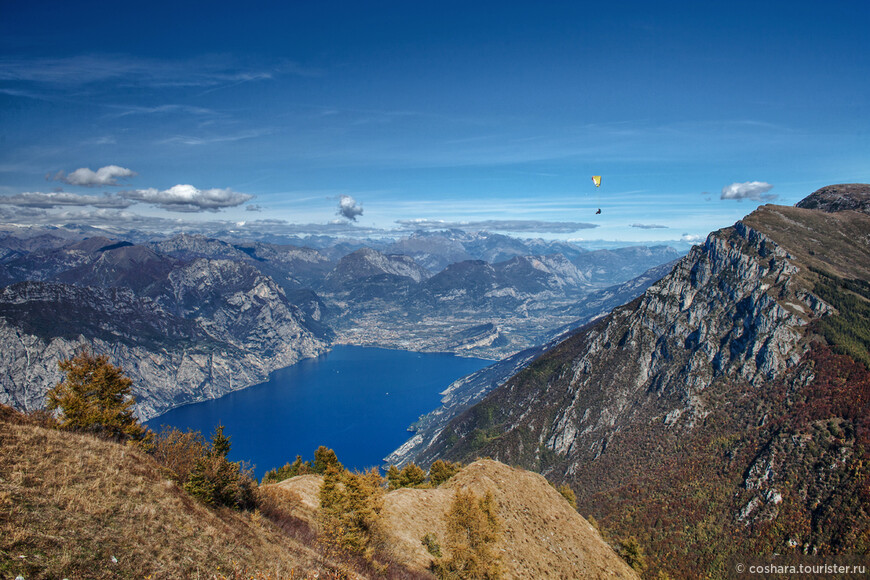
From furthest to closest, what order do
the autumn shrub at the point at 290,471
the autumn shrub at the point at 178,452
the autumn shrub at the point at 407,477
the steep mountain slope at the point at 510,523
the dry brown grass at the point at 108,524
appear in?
1. the autumn shrub at the point at 290,471
2. the autumn shrub at the point at 407,477
3. the steep mountain slope at the point at 510,523
4. the autumn shrub at the point at 178,452
5. the dry brown grass at the point at 108,524

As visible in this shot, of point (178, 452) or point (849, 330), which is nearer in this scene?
point (178, 452)

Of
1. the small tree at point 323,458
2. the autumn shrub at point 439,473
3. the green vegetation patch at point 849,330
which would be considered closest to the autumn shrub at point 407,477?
the autumn shrub at point 439,473

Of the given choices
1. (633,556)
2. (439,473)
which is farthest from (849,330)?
(439,473)

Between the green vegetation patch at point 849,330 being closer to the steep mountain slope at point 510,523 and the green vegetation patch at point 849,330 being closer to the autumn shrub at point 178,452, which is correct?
the steep mountain slope at point 510,523

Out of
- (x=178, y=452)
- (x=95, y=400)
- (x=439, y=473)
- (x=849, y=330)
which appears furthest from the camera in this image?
(x=849, y=330)

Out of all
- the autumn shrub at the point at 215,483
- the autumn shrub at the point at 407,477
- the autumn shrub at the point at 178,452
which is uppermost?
the autumn shrub at the point at 215,483

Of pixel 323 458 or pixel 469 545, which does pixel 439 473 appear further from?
pixel 469 545

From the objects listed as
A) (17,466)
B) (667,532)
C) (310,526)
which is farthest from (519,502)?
(667,532)
